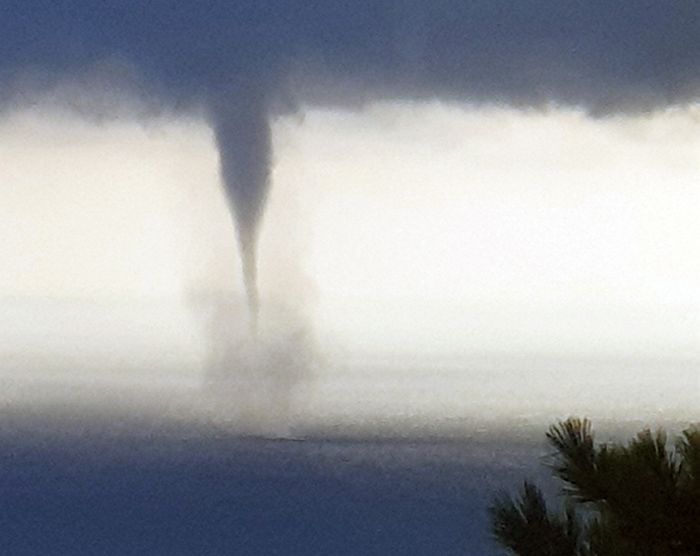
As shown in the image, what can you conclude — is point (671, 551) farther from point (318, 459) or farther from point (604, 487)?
point (318, 459)

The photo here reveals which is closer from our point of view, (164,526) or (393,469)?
(164,526)

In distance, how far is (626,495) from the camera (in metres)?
8.22

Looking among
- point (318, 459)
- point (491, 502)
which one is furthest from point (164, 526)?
point (491, 502)

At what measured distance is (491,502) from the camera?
8.95m

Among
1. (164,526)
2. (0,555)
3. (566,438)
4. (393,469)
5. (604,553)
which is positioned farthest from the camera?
(393,469)

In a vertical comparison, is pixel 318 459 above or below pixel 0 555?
above

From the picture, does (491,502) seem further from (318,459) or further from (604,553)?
(318,459)

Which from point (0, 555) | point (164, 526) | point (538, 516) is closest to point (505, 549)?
point (538, 516)

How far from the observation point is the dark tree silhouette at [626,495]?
8125 mm

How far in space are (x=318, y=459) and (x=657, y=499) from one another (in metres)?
143

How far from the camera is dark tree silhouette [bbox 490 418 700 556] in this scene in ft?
26.7

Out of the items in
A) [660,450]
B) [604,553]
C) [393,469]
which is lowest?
[604,553]

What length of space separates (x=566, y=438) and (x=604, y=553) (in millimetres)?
→ 785

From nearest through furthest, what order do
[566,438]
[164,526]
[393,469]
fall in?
1. [566,438]
2. [164,526]
3. [393,469]
